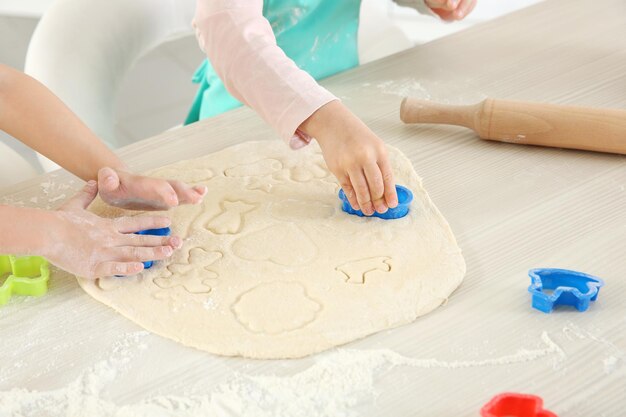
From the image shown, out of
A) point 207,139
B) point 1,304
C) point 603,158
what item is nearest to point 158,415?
point 1,304

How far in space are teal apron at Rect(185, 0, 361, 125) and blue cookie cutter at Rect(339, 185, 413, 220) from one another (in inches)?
16.9

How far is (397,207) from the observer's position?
37.0 inches

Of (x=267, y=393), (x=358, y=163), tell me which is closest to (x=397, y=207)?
(x=358, y=163)

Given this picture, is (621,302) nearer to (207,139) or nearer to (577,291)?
(577,291)

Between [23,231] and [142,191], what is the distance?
0.49ft

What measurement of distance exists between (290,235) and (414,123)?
30 centimetres

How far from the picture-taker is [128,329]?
81cm

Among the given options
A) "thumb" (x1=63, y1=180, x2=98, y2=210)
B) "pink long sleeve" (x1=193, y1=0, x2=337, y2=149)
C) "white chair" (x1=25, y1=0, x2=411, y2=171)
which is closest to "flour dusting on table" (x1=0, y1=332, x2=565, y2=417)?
"thumb" (x1=63, y1=180, x2=98, y2=210)

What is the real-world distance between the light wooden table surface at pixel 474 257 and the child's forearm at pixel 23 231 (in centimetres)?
5

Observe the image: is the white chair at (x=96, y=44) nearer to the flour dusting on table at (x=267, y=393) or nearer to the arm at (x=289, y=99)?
the arm at (x=289, y=99)

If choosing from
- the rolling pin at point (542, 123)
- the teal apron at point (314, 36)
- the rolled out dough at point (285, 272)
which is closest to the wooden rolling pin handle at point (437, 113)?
the rolling pin at point (542, 123)

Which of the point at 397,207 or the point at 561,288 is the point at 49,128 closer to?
the point at 397,207

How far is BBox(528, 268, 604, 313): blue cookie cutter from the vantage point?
0.80 m

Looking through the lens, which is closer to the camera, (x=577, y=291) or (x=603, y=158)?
(x=577, y=291)
